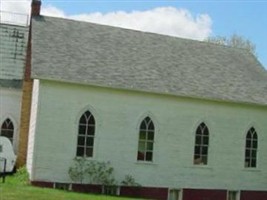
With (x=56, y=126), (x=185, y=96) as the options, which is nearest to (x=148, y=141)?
(x=185, y=96)

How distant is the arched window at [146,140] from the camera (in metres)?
29.2

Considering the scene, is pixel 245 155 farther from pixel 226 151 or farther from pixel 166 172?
pixel 166 172

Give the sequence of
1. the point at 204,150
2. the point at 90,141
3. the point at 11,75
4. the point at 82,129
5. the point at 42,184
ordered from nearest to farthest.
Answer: the point at 42,184
the point at 82,129
the point at 90,141
the point at 204,150
the point at 11,75

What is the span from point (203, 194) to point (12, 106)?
11091 millimetres

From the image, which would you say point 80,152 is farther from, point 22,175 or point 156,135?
point 156,135

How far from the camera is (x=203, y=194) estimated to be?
3053 centimetres

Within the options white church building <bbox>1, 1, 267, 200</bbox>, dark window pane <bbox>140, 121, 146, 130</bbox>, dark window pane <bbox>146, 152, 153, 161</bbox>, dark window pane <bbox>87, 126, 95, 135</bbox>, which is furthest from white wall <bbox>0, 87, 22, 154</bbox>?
dark window pane <bbox>146, 152, 153, 161</bbox>

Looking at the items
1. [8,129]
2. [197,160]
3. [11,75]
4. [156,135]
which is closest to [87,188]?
[156,135]

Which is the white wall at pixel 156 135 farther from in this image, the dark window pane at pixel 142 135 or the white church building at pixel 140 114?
the dark window pane at pixel 142 135

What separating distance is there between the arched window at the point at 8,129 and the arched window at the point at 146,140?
741cm

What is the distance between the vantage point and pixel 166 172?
29.7 metres

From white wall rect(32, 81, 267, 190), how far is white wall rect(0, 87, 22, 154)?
547cm

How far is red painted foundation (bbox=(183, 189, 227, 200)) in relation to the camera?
30.2 metres

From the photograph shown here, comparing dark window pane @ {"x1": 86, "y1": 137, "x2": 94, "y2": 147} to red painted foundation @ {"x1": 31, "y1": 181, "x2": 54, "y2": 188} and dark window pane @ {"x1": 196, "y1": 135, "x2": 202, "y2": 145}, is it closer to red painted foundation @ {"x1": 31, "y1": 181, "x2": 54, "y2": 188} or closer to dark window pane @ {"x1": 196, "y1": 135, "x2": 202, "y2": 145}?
red painted foundation @ {"x1": 31, "y1": 181, "x2": 54, "y2": 188}
